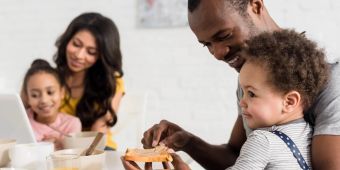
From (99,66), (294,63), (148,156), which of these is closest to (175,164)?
(148,156)

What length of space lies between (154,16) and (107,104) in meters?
0.74

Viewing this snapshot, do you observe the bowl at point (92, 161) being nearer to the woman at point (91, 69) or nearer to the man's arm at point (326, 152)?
the man's arm at point (326, 152)

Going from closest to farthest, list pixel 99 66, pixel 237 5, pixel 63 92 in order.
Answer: pixel 237 5 < pixel 63 92 < pixel 99 66

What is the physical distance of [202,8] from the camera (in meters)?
1.16

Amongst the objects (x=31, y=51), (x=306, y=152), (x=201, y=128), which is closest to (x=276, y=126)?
(x=306, y=152)

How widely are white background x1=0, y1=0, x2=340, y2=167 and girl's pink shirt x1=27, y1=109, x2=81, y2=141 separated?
902mm

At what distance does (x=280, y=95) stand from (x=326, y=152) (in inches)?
5.8

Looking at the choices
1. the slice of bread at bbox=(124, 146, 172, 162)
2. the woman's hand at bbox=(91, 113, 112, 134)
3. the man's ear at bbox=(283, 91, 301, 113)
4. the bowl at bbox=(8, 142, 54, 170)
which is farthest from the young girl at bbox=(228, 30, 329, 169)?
the woman's hand at bbox=(91, 113, 112, 134)

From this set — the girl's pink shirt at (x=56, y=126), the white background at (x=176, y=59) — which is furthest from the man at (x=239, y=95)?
the white background at (x=176, y=59)

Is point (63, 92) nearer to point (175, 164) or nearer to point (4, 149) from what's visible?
point (4, 149)

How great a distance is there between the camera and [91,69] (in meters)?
2.21

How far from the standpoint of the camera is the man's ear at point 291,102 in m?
0.99

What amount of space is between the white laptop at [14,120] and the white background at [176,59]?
1.44 metres

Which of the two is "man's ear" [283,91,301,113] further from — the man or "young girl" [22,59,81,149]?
"young girl" [22,59,81,149]
